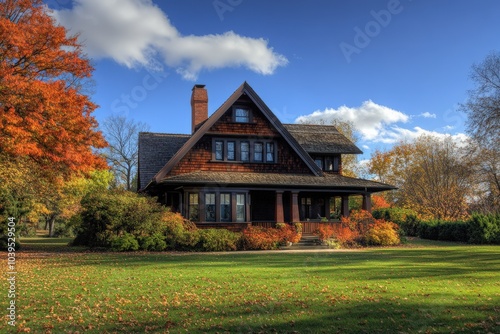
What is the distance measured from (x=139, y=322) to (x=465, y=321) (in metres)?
5.43

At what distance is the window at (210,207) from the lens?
86.3ft

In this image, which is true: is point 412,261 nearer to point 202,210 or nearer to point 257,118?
point 202,210

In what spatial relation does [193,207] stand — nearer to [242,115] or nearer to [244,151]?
[244,151]

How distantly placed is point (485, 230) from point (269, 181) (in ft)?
43.7

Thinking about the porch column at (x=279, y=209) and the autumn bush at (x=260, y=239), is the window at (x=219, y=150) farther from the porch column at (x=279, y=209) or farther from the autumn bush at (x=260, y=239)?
the autumn bush at (x=260, y=239)

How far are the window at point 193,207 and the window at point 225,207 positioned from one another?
4.70ft

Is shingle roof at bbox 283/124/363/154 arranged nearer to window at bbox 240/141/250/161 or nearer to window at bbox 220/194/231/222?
window at bbox 240/141/250/161

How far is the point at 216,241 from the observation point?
22797 mm

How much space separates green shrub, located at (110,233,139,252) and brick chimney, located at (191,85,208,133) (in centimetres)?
1350

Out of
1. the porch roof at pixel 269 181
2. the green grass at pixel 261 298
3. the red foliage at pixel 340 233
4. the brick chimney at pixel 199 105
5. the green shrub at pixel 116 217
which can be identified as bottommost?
the green grass at pixel 261 298

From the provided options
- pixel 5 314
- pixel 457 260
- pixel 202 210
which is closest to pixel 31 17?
pixel 202 210

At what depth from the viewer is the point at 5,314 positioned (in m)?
8.04

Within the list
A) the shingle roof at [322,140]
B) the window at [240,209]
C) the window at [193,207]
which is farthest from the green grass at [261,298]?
the shingle roof at [322,140]

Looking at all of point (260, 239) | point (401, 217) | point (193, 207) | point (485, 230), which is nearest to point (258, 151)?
point (193, 207)
